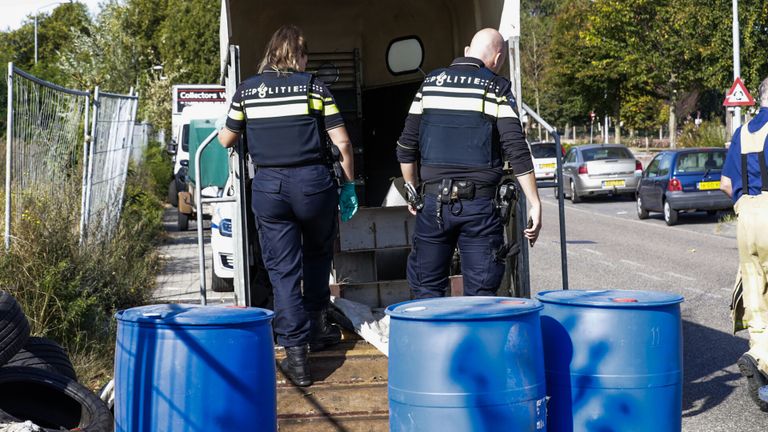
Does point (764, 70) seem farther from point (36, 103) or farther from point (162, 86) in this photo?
point (36, 103)

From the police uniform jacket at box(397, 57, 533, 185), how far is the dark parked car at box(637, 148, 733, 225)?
16.3 metres

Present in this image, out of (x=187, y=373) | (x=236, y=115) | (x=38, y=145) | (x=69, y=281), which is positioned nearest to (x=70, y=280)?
(x=69, y=281)

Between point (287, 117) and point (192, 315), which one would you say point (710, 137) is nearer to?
point (287, 117)

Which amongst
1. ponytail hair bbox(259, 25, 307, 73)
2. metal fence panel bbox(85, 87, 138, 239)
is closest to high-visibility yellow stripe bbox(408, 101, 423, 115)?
ponytail hair bbox(259, 25, 307, 73)

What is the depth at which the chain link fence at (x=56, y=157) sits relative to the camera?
25.5 ft

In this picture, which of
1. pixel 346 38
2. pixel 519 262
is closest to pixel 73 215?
pixel 346 38

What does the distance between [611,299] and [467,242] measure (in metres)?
1.44

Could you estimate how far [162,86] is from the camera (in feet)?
134

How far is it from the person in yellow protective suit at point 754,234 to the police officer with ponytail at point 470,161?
1803 mm

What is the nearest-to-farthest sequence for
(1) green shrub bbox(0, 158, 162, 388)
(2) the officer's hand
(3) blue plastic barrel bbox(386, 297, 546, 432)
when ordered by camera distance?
(3) blue plastic barrel bbox(386, 297, 546, 432)
(2) the officer's hand
(1) green shrub bbox(0, 158, 162, 388)

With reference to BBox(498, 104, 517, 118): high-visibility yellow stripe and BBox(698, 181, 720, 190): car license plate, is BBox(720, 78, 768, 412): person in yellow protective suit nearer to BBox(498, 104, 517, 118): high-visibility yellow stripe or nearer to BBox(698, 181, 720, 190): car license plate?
BBox(498, 104, 517, 118): high-visibility yellow stripe

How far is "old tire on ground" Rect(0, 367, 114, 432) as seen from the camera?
4.93 metres

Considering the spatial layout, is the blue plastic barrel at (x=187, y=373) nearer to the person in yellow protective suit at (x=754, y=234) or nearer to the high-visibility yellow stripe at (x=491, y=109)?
the high-visibility yellow stripe at (x=491, y=109)

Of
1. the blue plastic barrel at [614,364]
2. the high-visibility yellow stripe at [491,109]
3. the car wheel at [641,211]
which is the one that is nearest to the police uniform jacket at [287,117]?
the high-visibility yellow stripe at [491,109]
